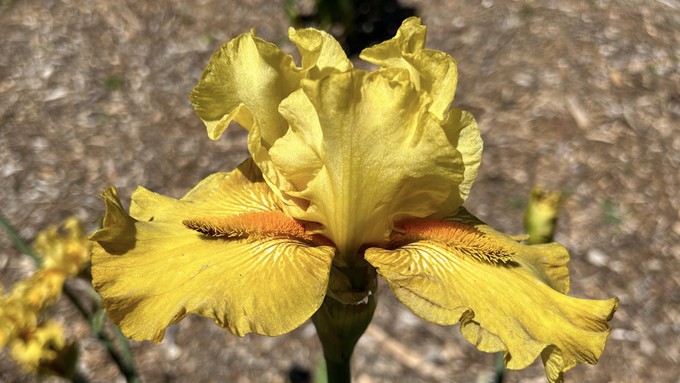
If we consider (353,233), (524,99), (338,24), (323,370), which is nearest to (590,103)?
(524,99)

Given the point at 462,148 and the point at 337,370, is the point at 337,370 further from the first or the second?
the point at 462,148

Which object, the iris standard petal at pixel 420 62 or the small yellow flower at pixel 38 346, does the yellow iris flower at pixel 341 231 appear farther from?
the small yellow flower at pixel 38 346

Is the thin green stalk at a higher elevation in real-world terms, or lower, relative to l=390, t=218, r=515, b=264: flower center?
lower

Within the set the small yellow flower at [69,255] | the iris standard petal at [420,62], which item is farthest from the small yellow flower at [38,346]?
the iris standard petal at [420,62]

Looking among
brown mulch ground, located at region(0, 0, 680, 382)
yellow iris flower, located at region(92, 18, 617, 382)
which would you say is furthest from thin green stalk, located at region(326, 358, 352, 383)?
brown mulch ground, located at region(0, 0, 680, 382)

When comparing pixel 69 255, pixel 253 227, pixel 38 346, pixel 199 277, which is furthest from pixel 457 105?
pixel 199 277

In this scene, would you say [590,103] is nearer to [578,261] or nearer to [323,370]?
[578,261]

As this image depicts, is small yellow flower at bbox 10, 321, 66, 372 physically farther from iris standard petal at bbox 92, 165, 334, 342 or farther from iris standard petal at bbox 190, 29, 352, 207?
iris standard petal at bbox 190, 29, 352, 207
